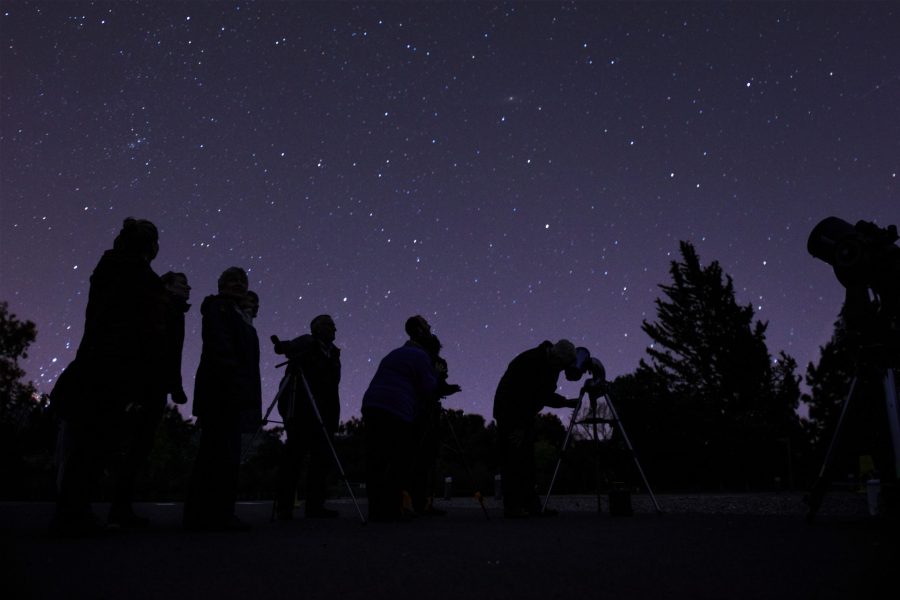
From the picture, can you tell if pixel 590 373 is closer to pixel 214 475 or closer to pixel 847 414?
pixel 847 414

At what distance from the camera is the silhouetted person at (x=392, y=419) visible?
19.3 feet

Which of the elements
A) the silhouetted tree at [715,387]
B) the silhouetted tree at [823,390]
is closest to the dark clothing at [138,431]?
the silhouetted tree at [715,387]

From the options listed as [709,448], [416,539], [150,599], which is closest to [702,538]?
[416,539]

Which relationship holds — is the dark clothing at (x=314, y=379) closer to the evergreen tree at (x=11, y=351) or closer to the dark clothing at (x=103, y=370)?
the dark clothing at (x=103, y=370)

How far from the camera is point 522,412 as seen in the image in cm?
689

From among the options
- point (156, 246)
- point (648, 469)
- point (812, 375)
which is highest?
point (812, 375)

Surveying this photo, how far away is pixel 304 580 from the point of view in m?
2.54

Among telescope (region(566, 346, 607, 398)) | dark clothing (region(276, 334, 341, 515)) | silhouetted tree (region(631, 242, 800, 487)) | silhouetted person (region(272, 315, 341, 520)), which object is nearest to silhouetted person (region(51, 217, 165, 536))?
silhouetted person (region(272, 315, 341, 520))

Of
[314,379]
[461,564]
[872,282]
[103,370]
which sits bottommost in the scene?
[461,564]

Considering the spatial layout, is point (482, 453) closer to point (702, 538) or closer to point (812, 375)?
point (812, 375)

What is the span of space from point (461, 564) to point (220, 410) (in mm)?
2602

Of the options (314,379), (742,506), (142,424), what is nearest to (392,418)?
(314,379)

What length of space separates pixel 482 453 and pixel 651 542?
5366 cm

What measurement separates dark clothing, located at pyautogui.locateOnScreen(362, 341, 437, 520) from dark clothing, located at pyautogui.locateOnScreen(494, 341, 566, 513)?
1049 millimetres
